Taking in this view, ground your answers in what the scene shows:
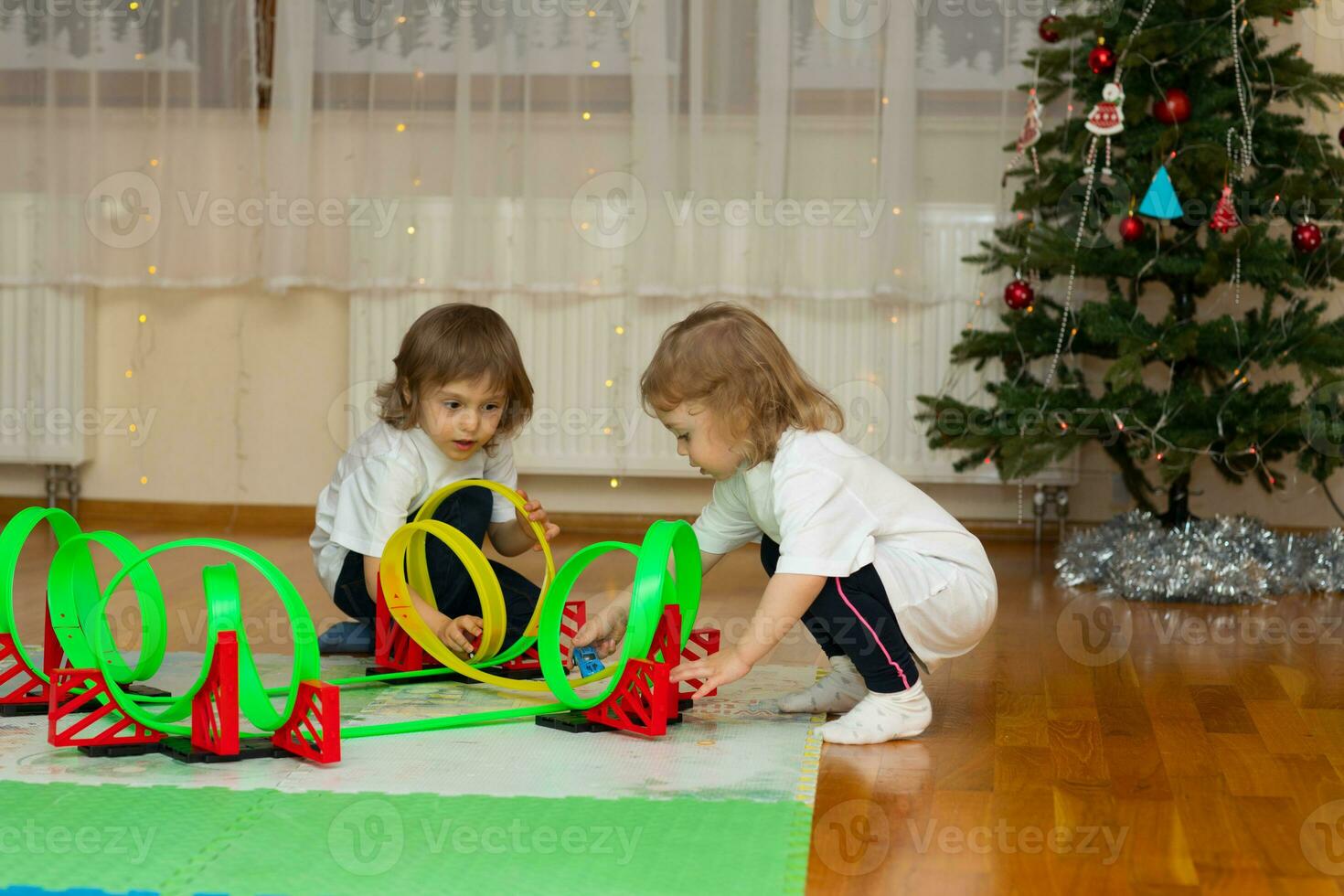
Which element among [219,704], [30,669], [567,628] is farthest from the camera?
[567,628]

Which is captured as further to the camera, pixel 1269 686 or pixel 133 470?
pixel 133 470

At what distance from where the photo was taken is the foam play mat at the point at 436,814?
122cm

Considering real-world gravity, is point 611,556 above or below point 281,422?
below

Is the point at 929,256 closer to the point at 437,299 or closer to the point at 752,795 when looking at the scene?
the point at 437,299

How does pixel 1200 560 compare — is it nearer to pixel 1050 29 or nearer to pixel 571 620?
pixel 1050 29

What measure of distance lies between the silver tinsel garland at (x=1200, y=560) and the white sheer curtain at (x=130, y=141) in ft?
6.79

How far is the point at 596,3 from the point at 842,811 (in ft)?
8.05

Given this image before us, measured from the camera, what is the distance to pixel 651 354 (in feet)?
11.6

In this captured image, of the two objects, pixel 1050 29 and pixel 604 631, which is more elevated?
pixel 1050 29

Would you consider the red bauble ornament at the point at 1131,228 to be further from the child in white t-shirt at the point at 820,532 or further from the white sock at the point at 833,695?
the white sock at the point at 833,695

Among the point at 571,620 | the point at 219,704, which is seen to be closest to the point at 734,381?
the point at 571,620

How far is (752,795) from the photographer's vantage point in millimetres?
1463

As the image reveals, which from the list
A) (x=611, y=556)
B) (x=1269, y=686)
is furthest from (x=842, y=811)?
(x=611, y=556)

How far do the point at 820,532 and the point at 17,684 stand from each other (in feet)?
3.51
